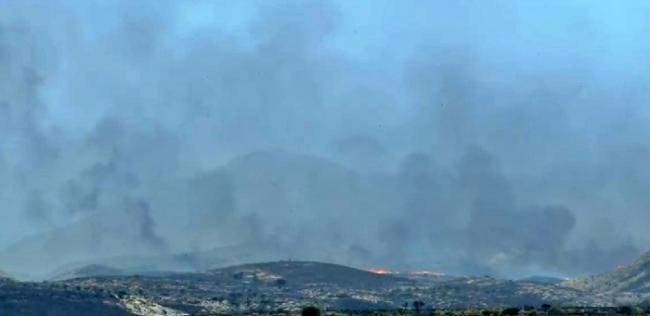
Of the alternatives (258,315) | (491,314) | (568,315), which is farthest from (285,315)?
(568,315)

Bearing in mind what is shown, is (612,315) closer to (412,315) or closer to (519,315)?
(519,315)

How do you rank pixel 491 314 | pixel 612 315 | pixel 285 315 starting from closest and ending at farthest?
1. pixel 612 315
2. pixel 491 314
3. pixel 285 315

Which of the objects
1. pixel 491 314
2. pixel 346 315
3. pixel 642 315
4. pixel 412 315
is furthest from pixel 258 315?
pixel 642 315

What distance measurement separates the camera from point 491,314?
147 metres

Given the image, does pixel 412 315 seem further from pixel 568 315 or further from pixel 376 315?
pixel 568 315

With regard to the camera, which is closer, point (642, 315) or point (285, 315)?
point (642, 315)

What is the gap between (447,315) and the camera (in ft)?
493

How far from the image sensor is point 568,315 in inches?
5832

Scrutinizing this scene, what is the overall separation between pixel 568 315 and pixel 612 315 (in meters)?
11.7

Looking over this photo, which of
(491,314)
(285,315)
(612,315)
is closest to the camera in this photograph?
(612,315)

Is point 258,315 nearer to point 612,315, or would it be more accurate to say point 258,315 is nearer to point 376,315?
point 376,315

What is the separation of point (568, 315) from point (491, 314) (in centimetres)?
1257

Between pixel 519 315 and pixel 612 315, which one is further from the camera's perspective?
pixel 519 315

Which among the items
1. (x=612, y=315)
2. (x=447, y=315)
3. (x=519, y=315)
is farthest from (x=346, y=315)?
(x=612, y=315)
